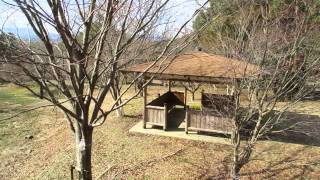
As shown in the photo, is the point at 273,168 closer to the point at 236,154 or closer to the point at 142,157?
the point at 236,154

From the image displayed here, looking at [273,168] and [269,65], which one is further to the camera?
[273,168]

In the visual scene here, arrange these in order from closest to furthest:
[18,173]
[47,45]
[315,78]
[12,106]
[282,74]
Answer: [47,45] → [282,74] → [315,78] → [18,173] → [12,106]

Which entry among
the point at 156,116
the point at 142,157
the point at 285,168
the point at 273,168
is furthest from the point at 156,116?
the point at 285,168

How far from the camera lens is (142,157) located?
999cm

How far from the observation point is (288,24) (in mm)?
8164

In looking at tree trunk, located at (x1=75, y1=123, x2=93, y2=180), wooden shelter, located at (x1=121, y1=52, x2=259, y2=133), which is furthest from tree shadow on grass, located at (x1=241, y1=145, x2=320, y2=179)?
tree trunk, located at (x1=75, y1=123, x2=93, y2=180)

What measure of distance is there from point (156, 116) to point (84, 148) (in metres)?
8.76

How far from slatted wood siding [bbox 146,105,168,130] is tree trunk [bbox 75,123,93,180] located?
8415 mm

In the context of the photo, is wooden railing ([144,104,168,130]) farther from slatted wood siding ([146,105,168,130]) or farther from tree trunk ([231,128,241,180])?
tree trunk ([231,128,241,180])

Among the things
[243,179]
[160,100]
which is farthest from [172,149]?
[160,100]

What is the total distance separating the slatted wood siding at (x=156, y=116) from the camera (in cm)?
1217

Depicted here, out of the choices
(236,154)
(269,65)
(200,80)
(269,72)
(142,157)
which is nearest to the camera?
(269,72)

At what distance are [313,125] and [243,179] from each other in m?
6.68

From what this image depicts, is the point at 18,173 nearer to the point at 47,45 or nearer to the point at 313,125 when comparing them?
the point at 47,45
